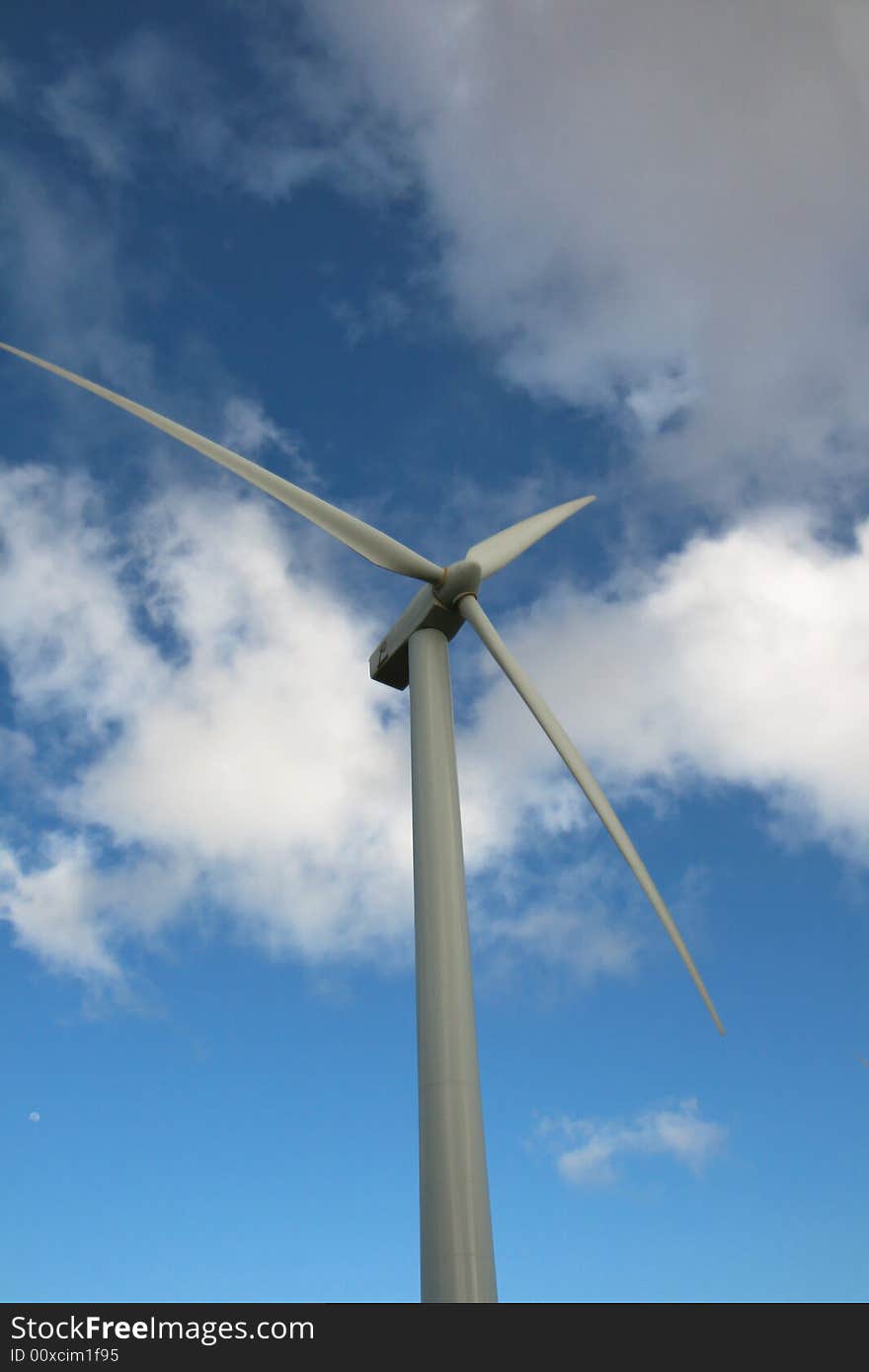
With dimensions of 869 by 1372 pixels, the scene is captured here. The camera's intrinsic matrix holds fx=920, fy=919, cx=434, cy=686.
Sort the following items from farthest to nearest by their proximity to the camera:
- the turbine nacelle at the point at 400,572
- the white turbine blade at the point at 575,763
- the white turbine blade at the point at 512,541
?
the white turbine blade at the point at 512,541 → the turbine nacelle at the point at 400,572 → the white turbine blade at the point at 575,763

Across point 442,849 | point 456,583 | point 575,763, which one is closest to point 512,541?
point 456,583

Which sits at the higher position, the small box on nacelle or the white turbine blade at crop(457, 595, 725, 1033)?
the small box on nacelle

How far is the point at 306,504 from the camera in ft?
71.0

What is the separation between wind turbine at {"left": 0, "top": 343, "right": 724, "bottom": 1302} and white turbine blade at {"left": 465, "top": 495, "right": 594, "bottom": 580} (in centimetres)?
4

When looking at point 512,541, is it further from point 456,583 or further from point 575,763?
point 575,763

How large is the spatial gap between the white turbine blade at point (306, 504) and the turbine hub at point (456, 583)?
0.34 meters

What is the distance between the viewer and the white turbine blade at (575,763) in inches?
681

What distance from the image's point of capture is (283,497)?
21656 mm

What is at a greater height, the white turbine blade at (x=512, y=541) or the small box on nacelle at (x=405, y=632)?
the white turbine blade at (x=512, y=541)

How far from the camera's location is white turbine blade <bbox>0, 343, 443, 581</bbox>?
21.0 m

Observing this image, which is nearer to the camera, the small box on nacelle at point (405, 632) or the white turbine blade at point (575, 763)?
the white turbine blade at point (575, 763)
